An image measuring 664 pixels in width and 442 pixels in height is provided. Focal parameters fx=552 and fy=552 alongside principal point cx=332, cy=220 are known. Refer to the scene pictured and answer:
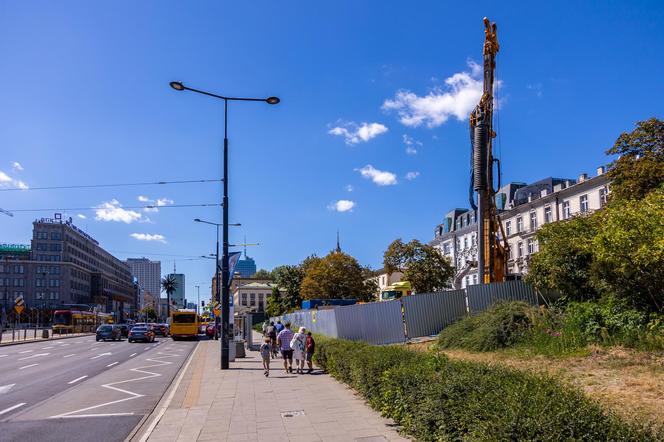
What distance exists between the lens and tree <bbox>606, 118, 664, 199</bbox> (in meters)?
27.1

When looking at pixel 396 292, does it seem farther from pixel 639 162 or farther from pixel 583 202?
pixel 583 202

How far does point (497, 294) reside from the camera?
69.5 feet

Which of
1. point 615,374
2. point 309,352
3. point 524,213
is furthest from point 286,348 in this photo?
point 524,213

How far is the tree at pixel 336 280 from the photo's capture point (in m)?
62.1

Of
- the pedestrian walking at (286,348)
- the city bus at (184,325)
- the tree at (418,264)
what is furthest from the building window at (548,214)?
the pedestrian walking at (286,348)

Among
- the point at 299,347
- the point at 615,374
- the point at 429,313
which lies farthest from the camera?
the point at 429,313

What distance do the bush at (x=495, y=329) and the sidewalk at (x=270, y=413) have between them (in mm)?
4403

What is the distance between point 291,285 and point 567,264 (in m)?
58.9

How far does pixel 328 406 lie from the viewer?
35.4 feet

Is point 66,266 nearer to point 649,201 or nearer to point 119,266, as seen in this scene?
point 119,266

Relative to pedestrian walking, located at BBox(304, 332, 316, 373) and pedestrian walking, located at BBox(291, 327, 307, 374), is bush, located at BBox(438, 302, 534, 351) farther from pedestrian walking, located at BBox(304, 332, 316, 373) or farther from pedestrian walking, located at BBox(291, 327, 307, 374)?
pedestrian walking, located at BBox(291, 327, 307, 374)

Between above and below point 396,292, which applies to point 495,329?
below

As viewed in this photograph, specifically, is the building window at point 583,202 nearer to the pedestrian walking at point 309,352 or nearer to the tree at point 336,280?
the tree at point 336,280

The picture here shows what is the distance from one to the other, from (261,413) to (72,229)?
127701 mm
